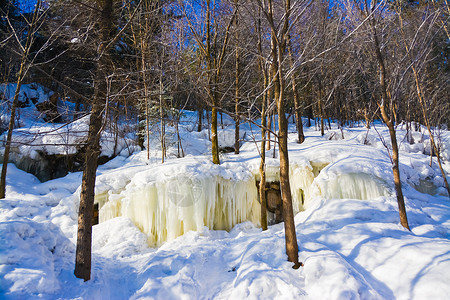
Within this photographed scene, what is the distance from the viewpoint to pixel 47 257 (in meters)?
3.10

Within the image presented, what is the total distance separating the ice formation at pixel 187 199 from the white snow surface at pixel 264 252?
0.06 metres

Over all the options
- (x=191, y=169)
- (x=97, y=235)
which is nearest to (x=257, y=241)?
(x=191, y=169)

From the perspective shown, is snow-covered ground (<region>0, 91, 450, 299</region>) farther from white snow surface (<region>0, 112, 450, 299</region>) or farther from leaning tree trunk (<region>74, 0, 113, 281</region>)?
leaning tree trunk (<region>74, 0, 113, 281</region>)

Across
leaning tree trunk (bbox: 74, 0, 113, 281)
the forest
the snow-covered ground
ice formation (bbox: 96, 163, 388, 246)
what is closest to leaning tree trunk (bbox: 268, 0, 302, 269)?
the forest

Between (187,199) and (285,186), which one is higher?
(285,186)

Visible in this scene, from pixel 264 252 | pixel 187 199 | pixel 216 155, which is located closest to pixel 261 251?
pixel 264 252

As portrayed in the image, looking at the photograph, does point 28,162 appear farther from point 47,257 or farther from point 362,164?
point 362,164

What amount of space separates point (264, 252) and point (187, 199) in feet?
11.7

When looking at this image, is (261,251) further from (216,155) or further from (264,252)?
(216,155)

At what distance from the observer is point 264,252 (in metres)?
3.40

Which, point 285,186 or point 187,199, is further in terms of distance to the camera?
point 187,199

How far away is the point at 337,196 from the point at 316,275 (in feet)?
14.9

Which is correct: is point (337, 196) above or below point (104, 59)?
below

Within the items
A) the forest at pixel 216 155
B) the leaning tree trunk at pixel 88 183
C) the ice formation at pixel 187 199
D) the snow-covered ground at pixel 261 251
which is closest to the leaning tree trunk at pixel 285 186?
the forest at pixel 216 155
